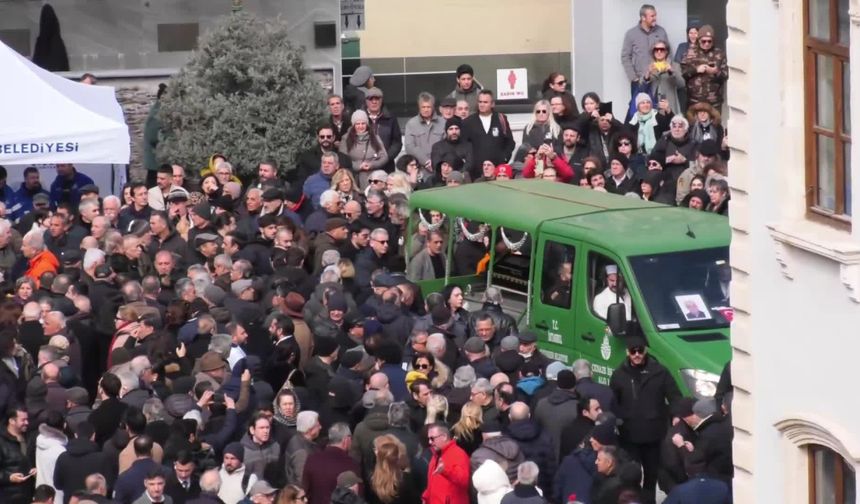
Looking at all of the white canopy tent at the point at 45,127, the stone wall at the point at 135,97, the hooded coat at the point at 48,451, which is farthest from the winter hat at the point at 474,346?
the stone wall at the point at 135,97

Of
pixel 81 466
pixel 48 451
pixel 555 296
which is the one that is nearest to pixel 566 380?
pixel 555 296

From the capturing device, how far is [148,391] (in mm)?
17406

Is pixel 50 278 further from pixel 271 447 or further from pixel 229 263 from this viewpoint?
pixel 271 447

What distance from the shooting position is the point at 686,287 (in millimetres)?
18641

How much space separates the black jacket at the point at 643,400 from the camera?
1714 centimetres

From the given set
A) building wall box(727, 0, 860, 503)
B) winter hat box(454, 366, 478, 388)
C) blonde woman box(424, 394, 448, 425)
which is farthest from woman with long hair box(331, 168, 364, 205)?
building wall box(727, 0, 860, 503)

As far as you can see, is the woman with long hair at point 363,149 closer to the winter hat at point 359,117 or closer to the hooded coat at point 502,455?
the winter hat at point 359,117

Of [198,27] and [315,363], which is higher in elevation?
[198,27]

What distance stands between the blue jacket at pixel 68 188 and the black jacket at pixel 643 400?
30.2 ft

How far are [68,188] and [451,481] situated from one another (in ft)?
34.5

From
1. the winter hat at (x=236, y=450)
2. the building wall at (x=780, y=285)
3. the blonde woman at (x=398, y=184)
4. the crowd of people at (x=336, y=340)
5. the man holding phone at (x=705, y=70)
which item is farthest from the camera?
the man holding phone at (x=705, y=70)

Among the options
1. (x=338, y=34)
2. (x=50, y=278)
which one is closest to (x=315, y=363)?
(x=50, y=278)

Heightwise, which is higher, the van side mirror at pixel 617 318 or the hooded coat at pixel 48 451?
the van side mirror at pixel 617 318

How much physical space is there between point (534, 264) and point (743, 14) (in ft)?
23.1
